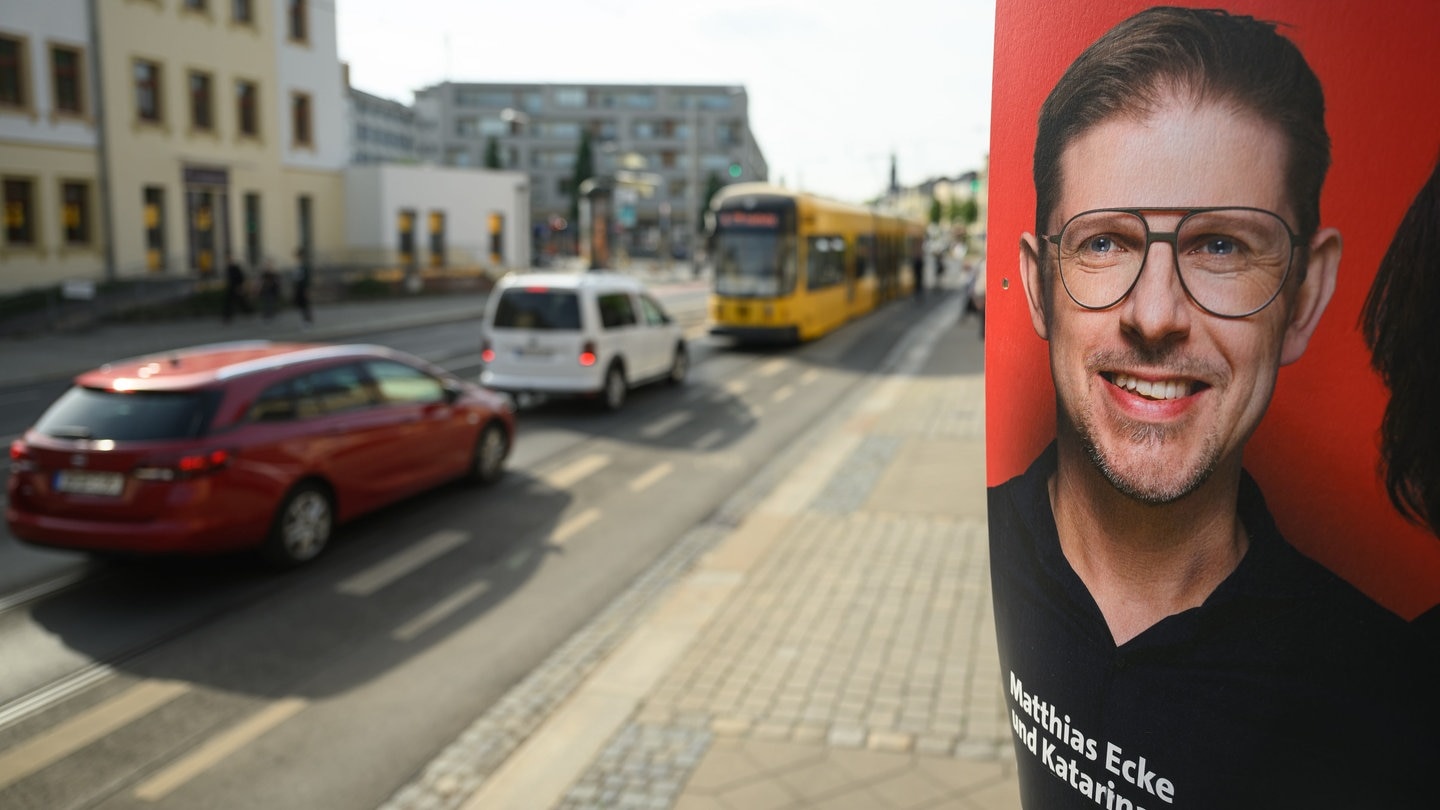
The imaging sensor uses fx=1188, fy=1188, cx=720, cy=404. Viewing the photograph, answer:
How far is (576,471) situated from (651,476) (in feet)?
2.65

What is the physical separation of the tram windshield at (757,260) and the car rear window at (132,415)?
56.3 ft

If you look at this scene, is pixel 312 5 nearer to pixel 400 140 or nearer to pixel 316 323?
pixel 316 323

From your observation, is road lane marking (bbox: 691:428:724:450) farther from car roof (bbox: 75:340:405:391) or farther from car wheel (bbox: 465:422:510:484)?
car roof (bbox: 75:340:405:391)

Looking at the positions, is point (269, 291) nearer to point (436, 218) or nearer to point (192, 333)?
point (192, 333)

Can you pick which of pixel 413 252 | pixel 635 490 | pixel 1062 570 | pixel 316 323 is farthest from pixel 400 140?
pixel 1062 570

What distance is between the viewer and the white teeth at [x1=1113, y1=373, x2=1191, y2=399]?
1.78m

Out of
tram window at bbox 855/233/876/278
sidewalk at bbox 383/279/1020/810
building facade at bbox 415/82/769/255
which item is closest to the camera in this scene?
sidewalk at bbox 383/279/1020/810

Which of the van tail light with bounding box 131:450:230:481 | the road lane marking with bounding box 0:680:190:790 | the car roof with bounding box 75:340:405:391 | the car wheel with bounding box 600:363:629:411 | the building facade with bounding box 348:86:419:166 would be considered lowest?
the road lane marking with bounding box 0:680:190:790

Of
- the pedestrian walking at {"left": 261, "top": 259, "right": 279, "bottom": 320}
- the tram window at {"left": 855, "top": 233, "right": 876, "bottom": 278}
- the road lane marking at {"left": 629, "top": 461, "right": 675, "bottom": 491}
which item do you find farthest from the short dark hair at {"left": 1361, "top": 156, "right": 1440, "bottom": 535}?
the pedestrian walking at {"left": 261, "top": 259, "right": 279, "bottom": 320}

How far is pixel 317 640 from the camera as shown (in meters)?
7.36

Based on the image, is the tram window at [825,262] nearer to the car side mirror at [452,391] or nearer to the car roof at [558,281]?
the car roof at [558,281]

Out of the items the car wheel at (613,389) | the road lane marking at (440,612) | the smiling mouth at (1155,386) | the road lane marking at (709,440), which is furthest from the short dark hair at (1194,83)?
the car wheel at (613,389)

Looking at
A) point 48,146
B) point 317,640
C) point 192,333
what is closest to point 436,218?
point 48,146

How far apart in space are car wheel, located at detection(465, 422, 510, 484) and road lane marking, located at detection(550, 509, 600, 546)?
138 cm
